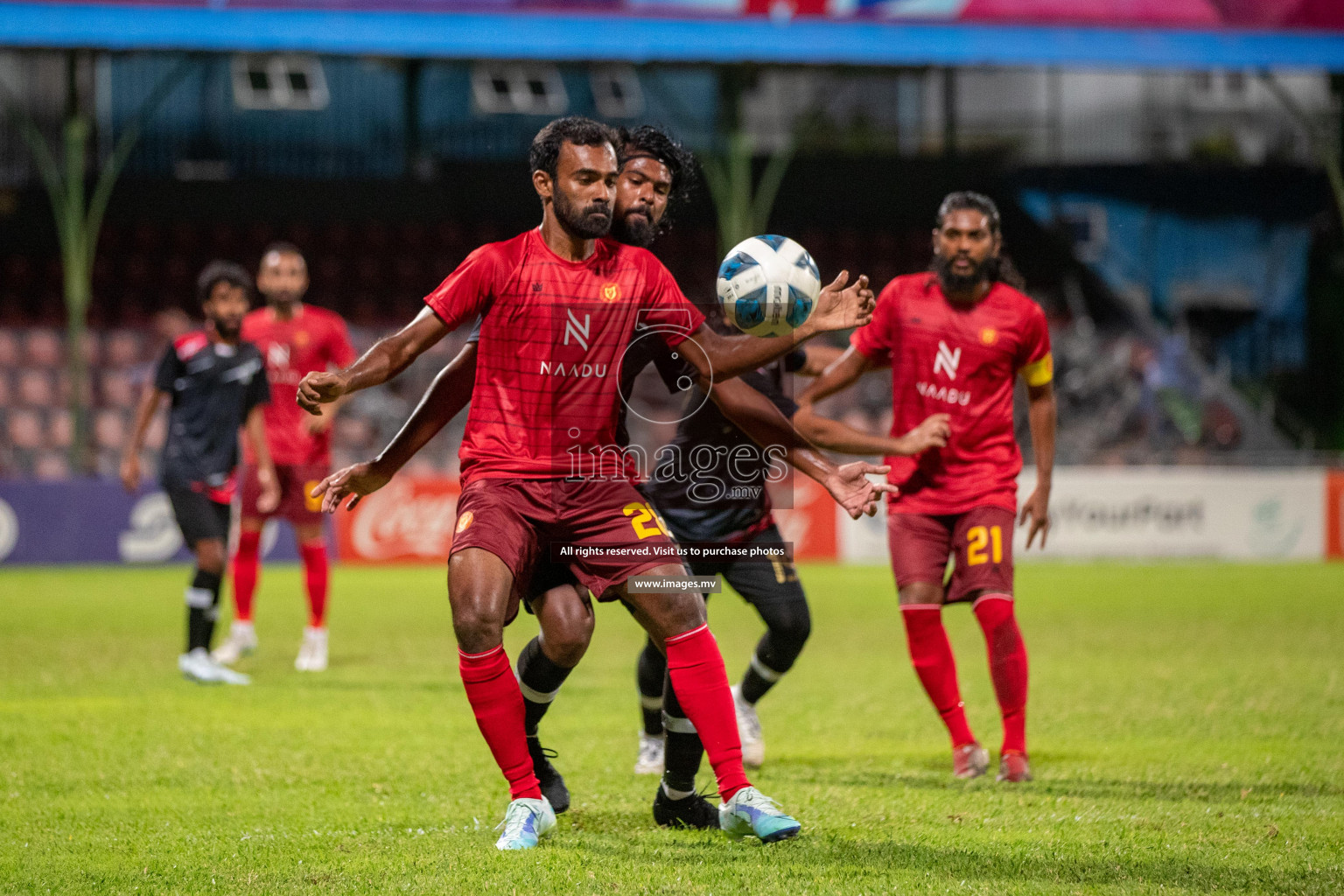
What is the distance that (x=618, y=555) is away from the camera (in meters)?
4.63

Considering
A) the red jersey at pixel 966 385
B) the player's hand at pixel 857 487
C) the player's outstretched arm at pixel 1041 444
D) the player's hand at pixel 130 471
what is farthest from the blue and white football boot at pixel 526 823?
the player's hand at pixel 130 471

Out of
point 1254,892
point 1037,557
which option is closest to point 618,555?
point 1254,892

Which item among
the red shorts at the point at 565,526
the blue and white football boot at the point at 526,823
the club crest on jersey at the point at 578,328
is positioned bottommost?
the blue and white football boot at the point at 526,823

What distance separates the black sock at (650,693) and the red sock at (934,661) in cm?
108

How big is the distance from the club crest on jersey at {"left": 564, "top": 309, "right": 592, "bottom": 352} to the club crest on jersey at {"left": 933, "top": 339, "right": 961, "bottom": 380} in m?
2.14

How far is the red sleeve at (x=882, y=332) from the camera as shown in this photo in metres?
6.44

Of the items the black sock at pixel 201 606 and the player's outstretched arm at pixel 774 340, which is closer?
the player's outstretched arm at pixel 774 340

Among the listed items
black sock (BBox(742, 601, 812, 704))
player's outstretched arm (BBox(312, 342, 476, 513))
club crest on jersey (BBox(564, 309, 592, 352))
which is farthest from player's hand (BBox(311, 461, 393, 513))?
black sock (BBox(742, 601, 812, 704))

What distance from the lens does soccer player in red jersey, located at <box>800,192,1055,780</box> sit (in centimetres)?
611

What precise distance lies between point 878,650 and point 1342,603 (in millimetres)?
5027

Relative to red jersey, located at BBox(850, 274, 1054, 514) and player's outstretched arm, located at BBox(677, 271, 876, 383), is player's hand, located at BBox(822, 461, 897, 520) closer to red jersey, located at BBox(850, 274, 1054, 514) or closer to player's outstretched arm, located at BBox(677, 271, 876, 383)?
player's outstretched arm, located at BBox(677, 271, 876, 383)

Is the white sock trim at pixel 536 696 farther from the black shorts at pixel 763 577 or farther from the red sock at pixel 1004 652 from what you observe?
the red sock at pixel 1004 652

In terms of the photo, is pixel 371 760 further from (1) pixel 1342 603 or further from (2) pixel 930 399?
(1) pixel 1342 603

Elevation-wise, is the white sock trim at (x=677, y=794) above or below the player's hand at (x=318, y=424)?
below
